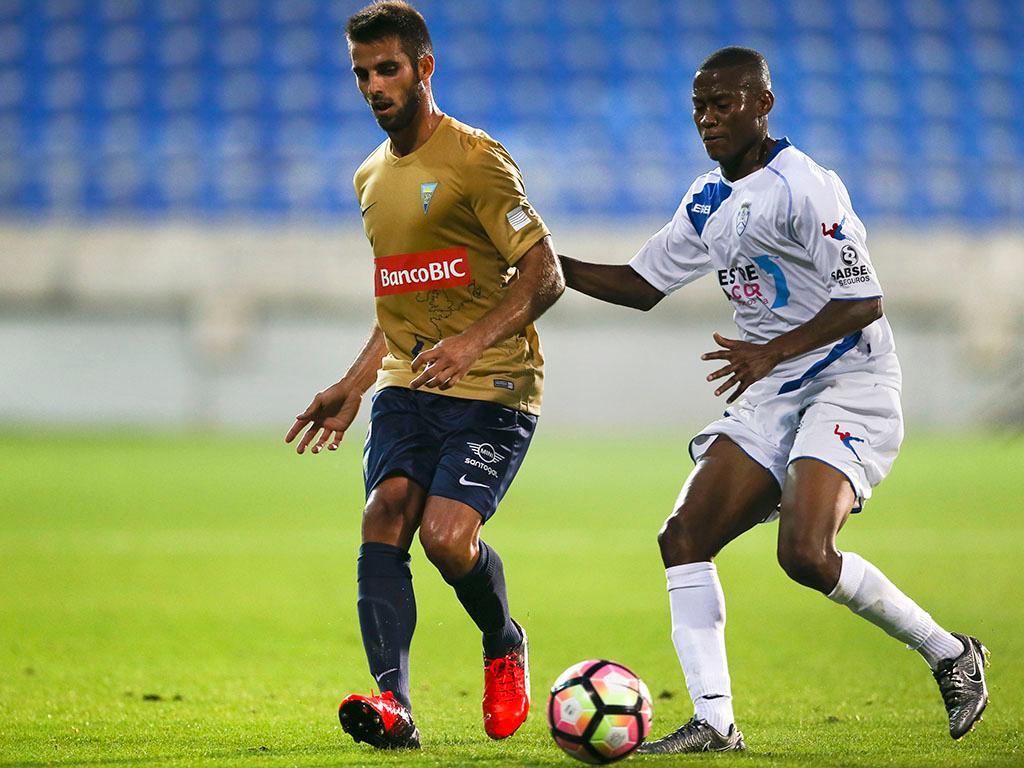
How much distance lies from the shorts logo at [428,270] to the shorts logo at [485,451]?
1.61ft

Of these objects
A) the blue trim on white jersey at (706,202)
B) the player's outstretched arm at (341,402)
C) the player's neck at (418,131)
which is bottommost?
the player's outstretched arm at (341,402)

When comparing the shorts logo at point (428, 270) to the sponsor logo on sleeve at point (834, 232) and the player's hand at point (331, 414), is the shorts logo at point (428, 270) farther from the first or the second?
the sponsor logo on sleeve at point (834, 232)

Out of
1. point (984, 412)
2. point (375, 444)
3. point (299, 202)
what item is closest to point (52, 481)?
point (299, 202)

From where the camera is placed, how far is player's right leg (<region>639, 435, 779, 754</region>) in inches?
161

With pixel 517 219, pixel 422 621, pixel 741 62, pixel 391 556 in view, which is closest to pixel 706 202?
pixel 741 62

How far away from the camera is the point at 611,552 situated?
9.68m

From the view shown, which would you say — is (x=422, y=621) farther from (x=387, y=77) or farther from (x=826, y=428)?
(x=387, y=77)

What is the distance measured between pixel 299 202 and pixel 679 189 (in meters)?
5.62

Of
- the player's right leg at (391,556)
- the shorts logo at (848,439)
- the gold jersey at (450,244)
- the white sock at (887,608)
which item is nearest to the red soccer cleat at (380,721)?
the player's right leg at (391,556)

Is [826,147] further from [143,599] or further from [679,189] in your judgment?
[143,599]

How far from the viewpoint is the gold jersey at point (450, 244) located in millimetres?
4258

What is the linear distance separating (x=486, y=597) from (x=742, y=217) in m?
1.42

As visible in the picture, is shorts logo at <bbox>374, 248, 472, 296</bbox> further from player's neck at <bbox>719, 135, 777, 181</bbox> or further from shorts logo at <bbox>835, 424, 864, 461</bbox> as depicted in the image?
shorts logo at <bbox>835, 424, 864, 461</bbox>

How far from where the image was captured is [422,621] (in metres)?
7.13
